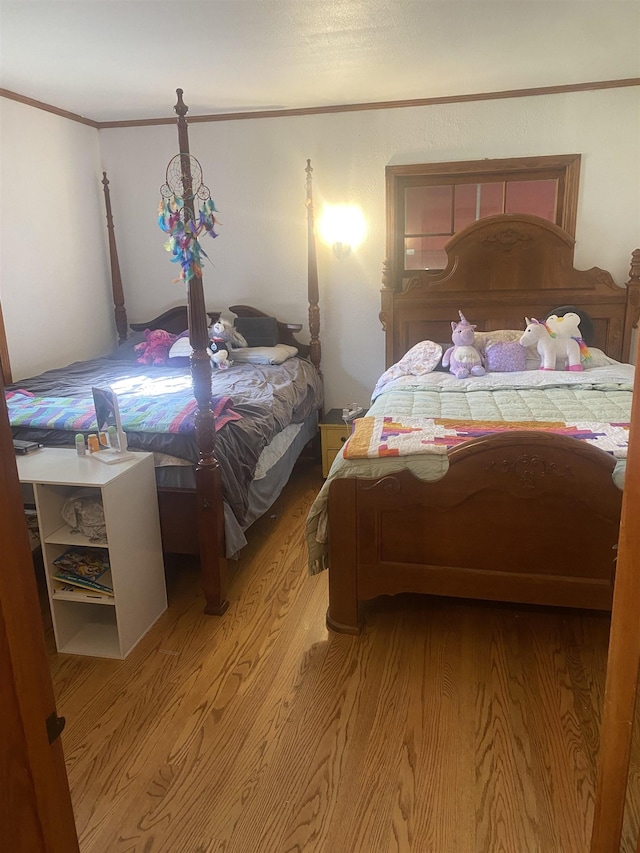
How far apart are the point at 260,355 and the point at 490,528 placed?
215 cm

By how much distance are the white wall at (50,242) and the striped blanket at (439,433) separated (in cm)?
231

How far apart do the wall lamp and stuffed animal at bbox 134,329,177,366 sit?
1271 millimetres

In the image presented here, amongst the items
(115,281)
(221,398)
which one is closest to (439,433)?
(221,398)

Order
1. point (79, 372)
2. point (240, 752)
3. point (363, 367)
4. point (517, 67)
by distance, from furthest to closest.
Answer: point (363, 367) → point (79, 372) → point (517, 67) → point (240, 752)

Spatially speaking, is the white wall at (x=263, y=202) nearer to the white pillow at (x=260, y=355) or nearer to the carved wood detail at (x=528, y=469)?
the white pillow at (x=260, y=355)

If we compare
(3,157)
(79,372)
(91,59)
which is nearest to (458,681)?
(79,372)

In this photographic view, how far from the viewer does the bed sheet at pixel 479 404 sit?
6.89ft

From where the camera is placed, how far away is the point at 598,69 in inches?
126

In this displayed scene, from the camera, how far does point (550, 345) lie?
3.27m

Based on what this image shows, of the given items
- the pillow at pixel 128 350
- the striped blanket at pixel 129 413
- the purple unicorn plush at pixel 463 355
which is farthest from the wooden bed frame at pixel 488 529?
the pillow at pixel 128 350

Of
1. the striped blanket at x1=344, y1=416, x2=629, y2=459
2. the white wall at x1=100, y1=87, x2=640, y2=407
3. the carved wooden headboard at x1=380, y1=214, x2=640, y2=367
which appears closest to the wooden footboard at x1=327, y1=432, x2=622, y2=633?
the striped blanket at x1=344, y1=416, x2=629, y2=459

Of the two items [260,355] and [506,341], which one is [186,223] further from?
[506,341]

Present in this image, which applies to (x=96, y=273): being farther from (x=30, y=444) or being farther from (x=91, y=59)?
(x=30, y=444)

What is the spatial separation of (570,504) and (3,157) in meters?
3.45
